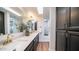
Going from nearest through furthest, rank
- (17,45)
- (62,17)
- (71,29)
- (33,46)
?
(71,29) < (17,45) < (62,17) < (33,46)

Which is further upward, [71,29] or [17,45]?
[71,29]

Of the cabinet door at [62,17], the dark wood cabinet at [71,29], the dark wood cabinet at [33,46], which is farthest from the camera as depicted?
the dark wood cabinet at [33,46]

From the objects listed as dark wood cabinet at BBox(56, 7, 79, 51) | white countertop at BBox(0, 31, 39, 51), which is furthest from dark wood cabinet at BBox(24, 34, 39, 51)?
dark wood cabinet at BBox(56, 7, 79, 51)

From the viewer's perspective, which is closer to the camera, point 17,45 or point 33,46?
point 17,45

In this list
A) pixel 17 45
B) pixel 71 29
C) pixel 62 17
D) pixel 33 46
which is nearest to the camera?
pixel 71 29

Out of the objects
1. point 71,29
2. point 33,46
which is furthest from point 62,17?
point 33,46

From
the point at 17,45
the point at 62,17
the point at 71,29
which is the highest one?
the point at 62,17

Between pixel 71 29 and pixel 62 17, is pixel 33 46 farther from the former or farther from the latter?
pixel 71 29

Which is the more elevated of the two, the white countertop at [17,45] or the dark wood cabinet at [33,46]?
the white countertop at [17,45]

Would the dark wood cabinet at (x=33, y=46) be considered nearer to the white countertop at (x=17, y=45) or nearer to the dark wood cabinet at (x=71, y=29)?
the white countertop at (x=17, y=45)

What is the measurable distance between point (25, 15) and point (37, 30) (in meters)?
0.43

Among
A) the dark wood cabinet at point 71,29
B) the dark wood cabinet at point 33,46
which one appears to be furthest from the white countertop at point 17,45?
the dark wood cabinet at point 71,29

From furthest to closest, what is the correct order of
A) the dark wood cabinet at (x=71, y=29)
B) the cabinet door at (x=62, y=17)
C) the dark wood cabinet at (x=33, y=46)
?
1. the dark wood cabinet at (x=33, y=46)
2. the cabinet door at (x=62, y=17)
3. the dark wood cabinet at (x=71, y=29)

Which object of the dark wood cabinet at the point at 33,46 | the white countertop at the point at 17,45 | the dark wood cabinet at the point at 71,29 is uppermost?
the dark wood cabinet at the point at 71,29
